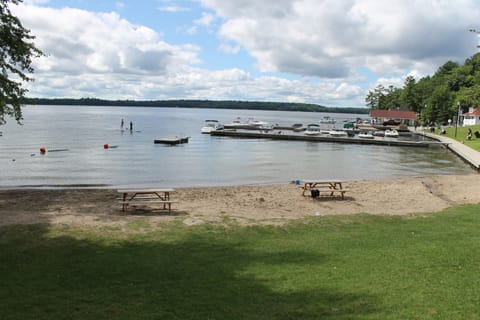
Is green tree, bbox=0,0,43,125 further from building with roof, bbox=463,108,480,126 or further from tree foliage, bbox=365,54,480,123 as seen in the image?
building with roof, bbox=463,108,480,126

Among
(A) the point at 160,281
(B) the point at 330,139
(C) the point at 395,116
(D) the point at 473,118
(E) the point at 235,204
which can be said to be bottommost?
(E) the point at 235,204

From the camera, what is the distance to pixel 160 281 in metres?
8.05

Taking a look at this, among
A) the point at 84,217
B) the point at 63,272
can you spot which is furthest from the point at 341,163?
the point at 63,272

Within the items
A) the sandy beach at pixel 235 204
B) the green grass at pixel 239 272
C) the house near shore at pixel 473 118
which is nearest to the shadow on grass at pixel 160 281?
the green grass at pixel 239 272

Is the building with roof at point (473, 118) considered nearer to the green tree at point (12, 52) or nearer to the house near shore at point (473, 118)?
the house near shore at point (473, 118)

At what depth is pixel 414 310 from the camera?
6.59m

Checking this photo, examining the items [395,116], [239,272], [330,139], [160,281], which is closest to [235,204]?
[239,272]

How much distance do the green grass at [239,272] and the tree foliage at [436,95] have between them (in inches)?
2572

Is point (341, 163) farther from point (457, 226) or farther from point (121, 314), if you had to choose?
point (121, 314)

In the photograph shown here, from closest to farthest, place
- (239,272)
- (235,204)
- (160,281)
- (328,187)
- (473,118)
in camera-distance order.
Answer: (160,281) < (239,272) < (235,204) < (328,187) < (473,118)

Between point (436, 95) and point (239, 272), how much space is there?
111075mm

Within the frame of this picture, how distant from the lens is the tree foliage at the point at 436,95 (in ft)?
357

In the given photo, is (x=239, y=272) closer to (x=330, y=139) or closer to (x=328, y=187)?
(x=328, y=187)

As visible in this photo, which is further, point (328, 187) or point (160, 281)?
point (328, 187)
